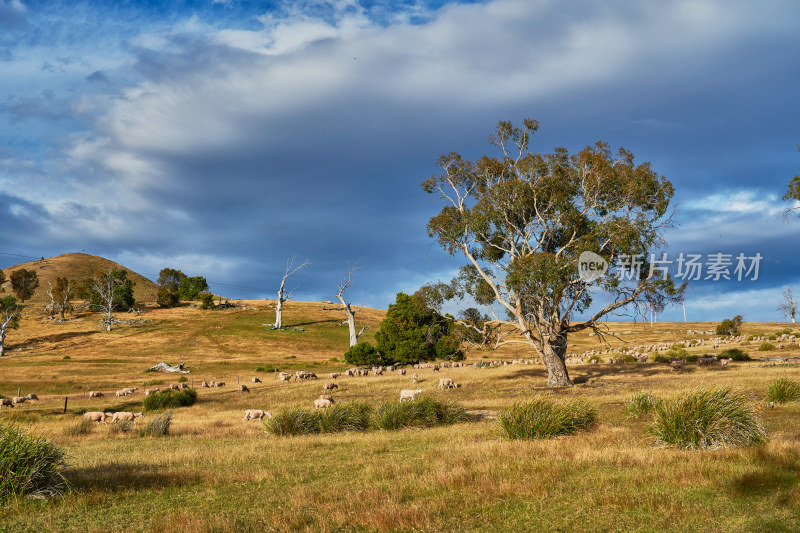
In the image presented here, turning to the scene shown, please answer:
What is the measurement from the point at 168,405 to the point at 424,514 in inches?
1187

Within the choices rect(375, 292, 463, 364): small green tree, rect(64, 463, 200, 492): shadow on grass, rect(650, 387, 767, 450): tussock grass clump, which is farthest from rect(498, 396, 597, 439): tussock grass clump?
rect(375, 292, 463, 364): small green tree

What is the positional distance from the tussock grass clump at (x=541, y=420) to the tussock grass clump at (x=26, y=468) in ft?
37.8

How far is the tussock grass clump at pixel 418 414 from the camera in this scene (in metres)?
20.1

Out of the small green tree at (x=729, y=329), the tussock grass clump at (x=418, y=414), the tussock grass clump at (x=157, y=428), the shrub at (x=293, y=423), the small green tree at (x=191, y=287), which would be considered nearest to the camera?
the shrub at (x=293, y=423)

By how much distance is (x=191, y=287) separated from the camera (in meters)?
150

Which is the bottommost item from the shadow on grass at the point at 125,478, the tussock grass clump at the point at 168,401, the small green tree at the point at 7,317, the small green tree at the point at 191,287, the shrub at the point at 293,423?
the tussock grass clump at the point at 168,401

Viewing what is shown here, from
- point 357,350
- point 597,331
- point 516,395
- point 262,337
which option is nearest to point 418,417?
point 516,395

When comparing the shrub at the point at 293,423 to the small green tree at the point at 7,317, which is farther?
the small green tree at the point at 7,317

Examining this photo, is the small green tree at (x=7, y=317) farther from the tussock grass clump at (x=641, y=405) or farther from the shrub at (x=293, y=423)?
the tussock grass clump at (x=641, y=405)

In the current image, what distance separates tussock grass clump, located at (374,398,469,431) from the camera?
20094mm

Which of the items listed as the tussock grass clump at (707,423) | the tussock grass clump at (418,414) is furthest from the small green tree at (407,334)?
the tussock grass clump at (707,423)

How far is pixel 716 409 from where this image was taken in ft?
43.9

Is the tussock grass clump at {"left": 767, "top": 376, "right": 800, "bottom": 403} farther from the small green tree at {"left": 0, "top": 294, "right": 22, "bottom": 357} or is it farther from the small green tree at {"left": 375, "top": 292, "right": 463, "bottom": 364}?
the small green tree at {"left": 0, "top": 294, "right": 22, "bottom": 357}

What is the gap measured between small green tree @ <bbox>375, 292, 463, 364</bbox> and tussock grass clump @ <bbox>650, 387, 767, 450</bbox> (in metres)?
45.1
